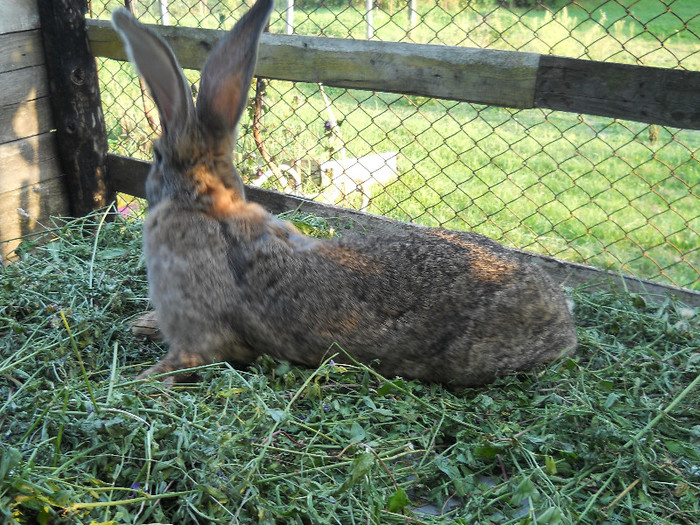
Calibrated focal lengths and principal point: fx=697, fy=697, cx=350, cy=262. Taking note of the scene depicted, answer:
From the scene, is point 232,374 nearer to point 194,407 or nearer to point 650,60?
point 194,407

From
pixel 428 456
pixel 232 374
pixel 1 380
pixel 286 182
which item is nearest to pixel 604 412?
pixel 428 456

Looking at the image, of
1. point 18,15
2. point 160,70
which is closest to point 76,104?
point 18,15

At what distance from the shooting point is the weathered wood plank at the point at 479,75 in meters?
3.04

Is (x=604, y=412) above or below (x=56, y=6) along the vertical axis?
below

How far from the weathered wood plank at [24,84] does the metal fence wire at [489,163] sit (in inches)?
45.2

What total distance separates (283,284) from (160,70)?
38.3 inches

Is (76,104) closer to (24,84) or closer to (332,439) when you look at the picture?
(24,84)

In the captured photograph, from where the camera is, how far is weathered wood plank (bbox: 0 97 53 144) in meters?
4.11

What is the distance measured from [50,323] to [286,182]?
2678 millimetres

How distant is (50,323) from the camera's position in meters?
2.98

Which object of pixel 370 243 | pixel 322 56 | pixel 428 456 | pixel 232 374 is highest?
pixel 322 56

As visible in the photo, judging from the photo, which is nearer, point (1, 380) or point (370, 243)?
point (1, 380)

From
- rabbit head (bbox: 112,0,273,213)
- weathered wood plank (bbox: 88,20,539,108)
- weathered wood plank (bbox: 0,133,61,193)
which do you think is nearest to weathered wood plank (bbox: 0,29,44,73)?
weathered wood plank (bbox: 0,133,61,193)

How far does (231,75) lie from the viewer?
9.40 feet
